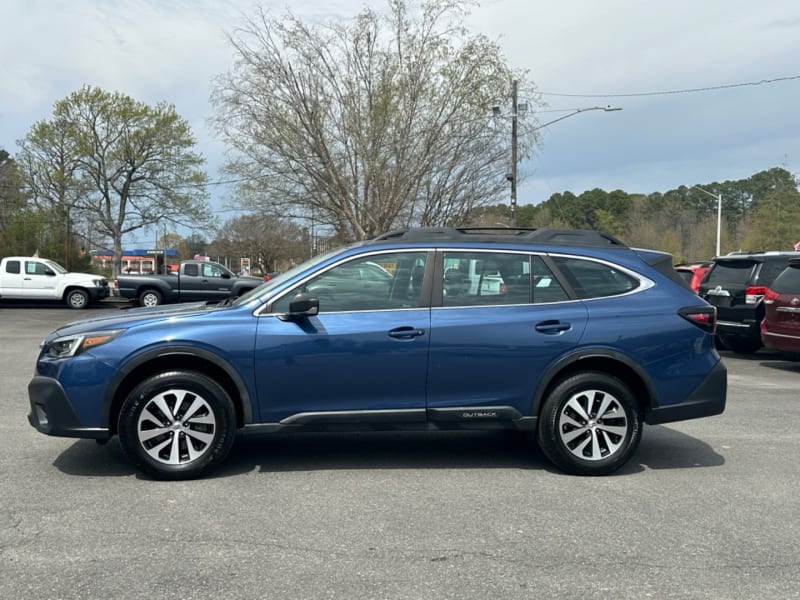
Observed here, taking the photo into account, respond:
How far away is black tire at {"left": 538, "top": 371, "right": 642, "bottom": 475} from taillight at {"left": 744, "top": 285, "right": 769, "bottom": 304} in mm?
7563

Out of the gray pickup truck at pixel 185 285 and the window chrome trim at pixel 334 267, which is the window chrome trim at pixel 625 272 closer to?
the window chrome trim at pixel 334 267

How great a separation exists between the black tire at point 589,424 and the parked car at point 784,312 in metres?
6.22

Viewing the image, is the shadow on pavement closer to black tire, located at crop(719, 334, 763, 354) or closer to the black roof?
the black roof

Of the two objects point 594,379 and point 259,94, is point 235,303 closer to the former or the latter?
point 594,379

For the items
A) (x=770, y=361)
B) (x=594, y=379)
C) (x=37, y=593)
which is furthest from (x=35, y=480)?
(x=770, y=361)

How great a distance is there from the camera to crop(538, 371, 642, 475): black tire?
16.1ft

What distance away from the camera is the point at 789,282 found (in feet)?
33.1

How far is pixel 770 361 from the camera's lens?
39.0ft

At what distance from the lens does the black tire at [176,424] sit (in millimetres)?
4648

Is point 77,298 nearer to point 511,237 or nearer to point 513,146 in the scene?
point 513,146

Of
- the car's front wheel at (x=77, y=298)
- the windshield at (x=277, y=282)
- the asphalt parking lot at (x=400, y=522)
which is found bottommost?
the asphalt parking lot at (x=400, y=522)

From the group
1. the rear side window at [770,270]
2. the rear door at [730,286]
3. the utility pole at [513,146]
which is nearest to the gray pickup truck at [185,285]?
the utility pole at [513,146]

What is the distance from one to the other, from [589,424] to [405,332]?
1.47m

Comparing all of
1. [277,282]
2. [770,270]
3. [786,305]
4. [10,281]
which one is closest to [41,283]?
[10,281]
